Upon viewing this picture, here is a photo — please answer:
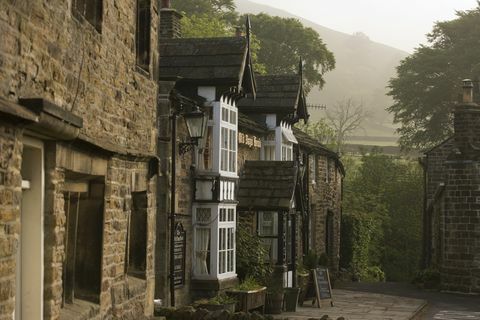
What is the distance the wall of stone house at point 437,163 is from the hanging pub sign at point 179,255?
67.9 ft

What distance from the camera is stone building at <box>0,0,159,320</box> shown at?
7066 mm

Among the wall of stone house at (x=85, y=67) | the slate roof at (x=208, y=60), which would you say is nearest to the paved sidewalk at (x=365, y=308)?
the slate roof at (x=208, y=60)

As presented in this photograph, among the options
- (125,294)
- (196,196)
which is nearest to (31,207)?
(125,294)

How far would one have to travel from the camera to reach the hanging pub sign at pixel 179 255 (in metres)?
19.8

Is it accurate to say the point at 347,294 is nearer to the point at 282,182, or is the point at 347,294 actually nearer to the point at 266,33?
the point at 282,182

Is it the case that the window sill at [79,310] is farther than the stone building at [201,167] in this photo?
No

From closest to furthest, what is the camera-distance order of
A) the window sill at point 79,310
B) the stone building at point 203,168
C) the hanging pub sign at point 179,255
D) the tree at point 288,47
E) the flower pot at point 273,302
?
the window sill at point 79,310 < the stone building at point 203,168 < the hanging pub sign at point 179,255 < the flower pot at point 273,302 < the tree at point 288,47

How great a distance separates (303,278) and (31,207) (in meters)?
20.5

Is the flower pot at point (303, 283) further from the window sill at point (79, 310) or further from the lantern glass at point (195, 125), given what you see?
the window sill at point (79, 310)

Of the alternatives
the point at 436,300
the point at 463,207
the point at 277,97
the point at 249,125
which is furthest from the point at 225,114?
the point at 463,207

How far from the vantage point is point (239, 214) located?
2534 cm

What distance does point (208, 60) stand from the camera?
22.2 meters

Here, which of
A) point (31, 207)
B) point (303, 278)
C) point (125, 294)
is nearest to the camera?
point (31, 207)

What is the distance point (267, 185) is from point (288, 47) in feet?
109
